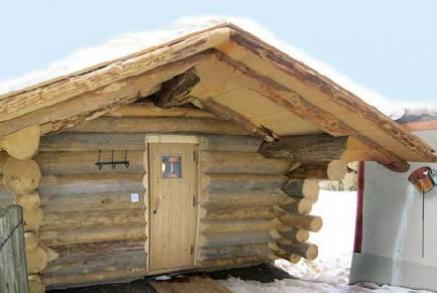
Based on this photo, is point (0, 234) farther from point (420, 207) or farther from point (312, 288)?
point (420, 207)

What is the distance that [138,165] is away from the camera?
7008 mm

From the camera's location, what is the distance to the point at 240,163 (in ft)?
25.9

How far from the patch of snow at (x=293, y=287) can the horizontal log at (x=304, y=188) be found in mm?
1529

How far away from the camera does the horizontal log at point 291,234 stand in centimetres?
793

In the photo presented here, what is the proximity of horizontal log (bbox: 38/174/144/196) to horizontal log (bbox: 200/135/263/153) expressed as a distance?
128cm

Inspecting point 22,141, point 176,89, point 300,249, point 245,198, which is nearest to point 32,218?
point 22,141

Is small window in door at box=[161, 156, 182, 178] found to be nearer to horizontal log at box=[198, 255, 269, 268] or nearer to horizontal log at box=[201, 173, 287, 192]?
horizontal log at box=[201, 173, 287, 192]

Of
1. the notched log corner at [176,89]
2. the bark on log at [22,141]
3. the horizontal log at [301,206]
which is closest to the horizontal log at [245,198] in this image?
the horizontal log at [301,206]

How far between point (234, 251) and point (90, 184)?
2905 millimetres

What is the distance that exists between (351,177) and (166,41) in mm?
14964

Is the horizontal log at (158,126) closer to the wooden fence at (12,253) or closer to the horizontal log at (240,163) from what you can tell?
the horizontal log at (240,163)

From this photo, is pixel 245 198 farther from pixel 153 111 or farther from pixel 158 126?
pixel 153 111

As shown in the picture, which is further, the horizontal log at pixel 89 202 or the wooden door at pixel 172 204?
the wooden door at pixel 172 204

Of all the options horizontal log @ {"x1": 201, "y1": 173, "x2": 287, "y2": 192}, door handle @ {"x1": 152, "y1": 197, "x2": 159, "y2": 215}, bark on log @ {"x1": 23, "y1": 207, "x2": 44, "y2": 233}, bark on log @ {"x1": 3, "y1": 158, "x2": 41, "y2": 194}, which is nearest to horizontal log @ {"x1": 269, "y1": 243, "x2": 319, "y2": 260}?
horizontal log @ {"x1": 201, "y1": 173, "x2": 287, "y2": 192}
